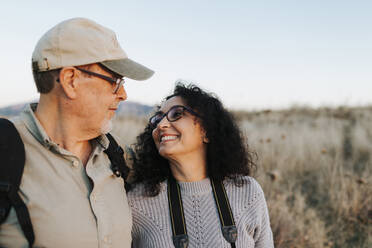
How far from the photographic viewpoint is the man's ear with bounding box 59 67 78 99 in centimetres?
204

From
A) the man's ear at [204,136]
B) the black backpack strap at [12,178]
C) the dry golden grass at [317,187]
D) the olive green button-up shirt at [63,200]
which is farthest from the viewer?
the dry golden grass at [317,187]

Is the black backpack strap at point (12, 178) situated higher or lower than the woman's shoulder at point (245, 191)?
higher

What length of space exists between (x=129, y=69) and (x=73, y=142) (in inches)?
24.1

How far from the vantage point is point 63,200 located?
1.88m

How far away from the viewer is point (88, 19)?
217 cm

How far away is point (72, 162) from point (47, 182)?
0.22 m

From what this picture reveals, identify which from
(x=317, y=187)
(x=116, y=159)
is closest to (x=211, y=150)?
(x=116, y=159)

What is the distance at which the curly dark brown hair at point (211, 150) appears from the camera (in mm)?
2828

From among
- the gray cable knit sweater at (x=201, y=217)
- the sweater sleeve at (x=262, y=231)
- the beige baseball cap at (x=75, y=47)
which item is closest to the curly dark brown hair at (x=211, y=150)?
the gray cable knit sweater at (x=201, y=217)

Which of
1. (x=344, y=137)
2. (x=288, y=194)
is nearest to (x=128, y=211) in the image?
(x=288, y=194)

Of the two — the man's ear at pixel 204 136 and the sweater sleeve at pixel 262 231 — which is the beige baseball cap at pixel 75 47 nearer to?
the man's ear at pixel 204 136

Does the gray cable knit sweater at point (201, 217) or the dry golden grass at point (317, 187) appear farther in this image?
the dry golden grass at point (317, 187)

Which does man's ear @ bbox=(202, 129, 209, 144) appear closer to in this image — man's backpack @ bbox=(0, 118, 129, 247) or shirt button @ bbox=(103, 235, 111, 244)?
shirt button @ bbox=(103, 235, 111, 244)

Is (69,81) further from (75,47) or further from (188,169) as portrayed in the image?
(188,169)
